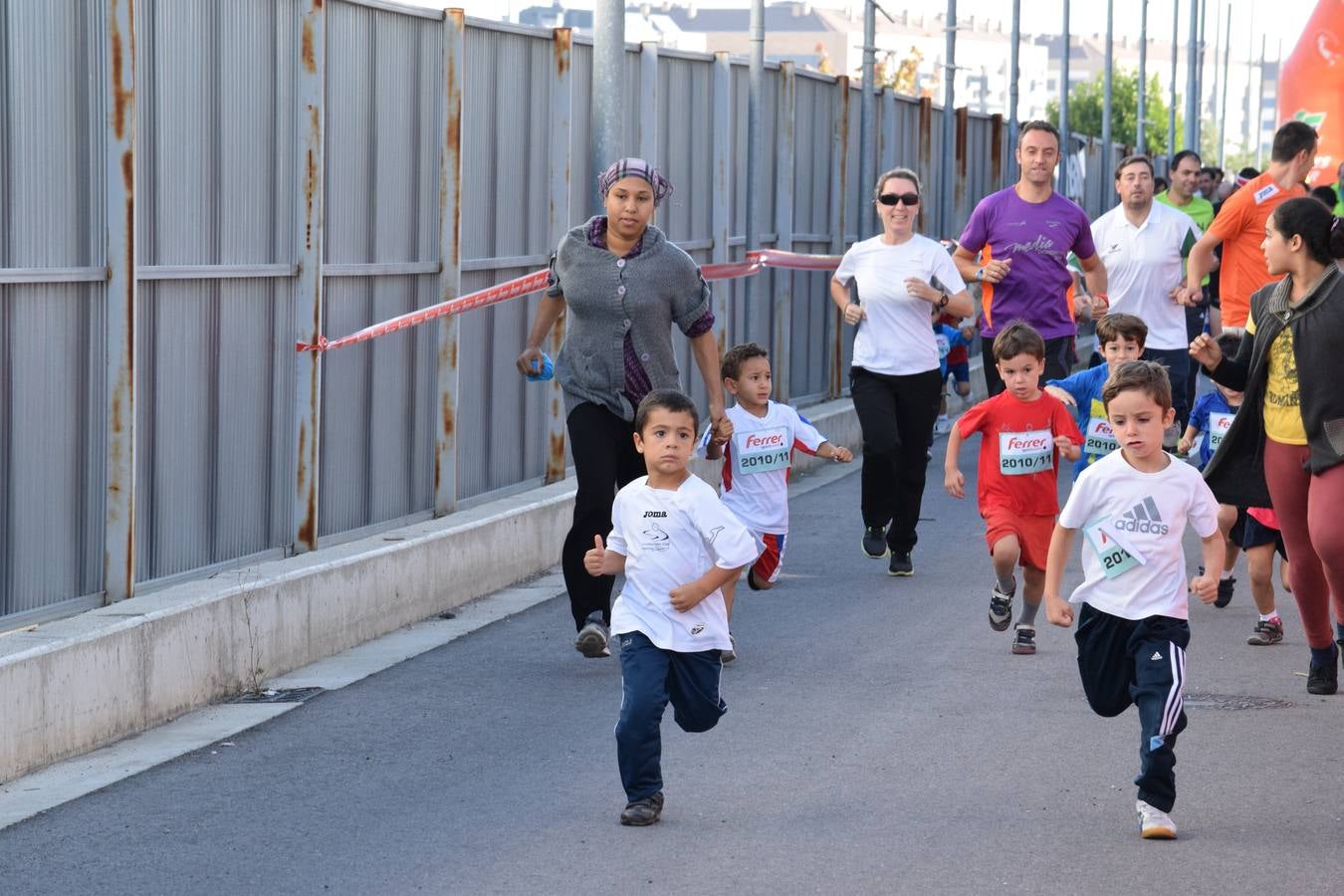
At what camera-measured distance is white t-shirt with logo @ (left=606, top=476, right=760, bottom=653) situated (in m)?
6.73

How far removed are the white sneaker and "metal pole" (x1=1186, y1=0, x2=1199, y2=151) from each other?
55.9m


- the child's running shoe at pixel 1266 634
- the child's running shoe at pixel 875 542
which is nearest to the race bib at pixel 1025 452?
the child's running shoe at pixel 1266 634

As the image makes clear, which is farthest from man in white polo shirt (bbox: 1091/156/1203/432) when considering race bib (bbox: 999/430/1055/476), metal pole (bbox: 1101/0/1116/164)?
metal pole (bbox: 1101/0/1116/164)

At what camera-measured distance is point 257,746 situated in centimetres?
766

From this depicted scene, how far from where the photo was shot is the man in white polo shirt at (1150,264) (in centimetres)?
1284

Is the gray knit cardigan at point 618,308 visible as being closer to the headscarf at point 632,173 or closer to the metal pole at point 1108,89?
the headscarf at point 632,173

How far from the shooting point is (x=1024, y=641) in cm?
950

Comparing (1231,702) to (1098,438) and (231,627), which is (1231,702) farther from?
(231,627)

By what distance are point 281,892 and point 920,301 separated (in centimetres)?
632

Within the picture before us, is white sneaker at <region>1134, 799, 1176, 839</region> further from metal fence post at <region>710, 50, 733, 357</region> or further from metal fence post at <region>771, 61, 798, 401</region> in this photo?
metal fence post at <region>771, 61, 798, 401</region>

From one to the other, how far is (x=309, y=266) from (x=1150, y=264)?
5.05 metres

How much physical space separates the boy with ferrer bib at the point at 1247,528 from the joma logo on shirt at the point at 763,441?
1.69 meters

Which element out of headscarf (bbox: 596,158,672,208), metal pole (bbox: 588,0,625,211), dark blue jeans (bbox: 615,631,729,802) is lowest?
dark blue jeans (bbox: 615,631,729,802)

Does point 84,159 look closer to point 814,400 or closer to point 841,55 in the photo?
point 814,400
